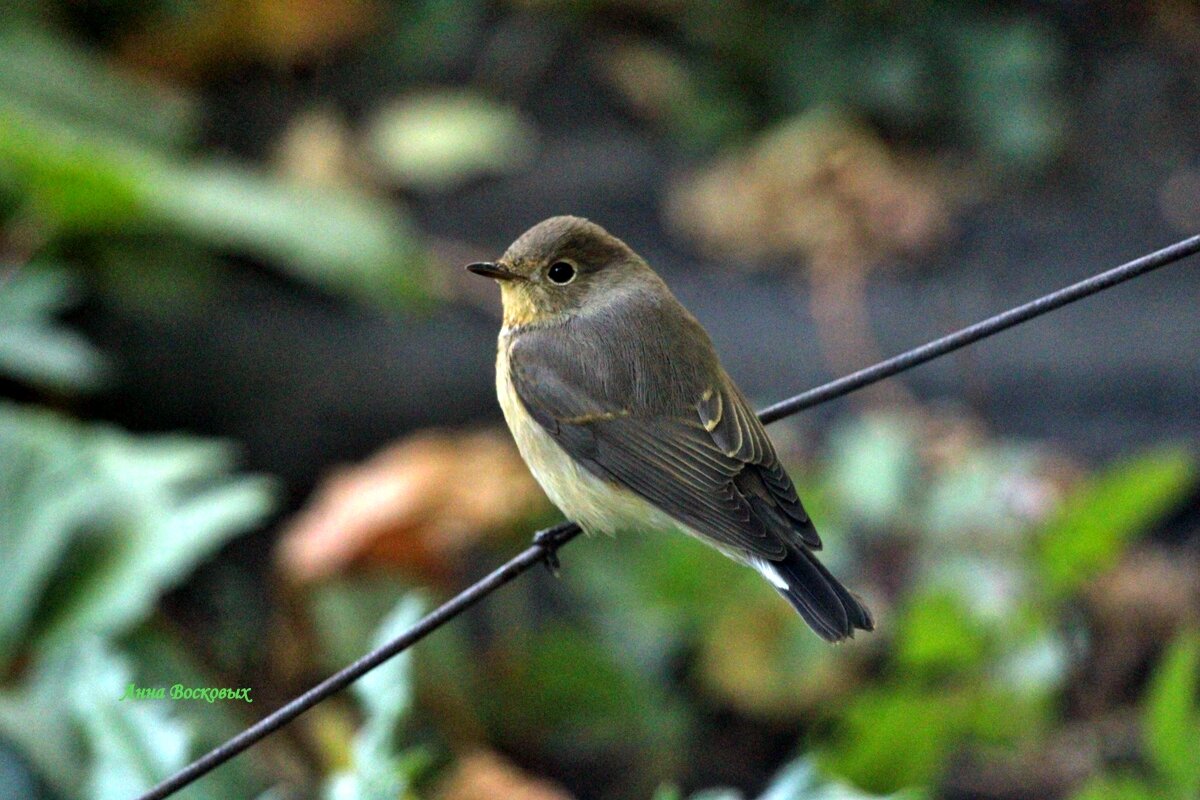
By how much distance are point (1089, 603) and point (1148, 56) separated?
316 cm

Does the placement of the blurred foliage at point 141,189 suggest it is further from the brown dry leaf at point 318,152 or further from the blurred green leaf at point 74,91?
the brown dry leaf at point 318,152

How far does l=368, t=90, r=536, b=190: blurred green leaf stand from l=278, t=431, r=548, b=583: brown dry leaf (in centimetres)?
191

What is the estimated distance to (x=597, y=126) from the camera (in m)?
6.26

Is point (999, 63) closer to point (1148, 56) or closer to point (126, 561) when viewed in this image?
point (1148, 56)

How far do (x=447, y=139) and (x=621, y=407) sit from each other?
349 centimetres

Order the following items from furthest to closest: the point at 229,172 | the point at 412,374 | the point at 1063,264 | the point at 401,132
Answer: the point at 401,132 → the point at 1063,264 → the point at 412,374 → the point at 229,172

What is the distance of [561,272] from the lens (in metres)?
2.33

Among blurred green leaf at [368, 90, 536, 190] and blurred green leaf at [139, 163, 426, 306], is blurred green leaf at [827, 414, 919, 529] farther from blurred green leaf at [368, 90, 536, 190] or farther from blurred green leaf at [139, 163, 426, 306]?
blurred green leaf at [368, 90, 536, 190]

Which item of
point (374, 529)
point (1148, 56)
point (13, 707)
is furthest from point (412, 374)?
point (1148, 56)

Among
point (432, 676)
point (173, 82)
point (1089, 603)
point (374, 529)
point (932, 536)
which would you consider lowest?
point (1089, 603)

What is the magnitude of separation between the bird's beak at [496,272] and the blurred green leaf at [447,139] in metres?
3.27

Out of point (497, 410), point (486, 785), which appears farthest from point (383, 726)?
point (497, 410)

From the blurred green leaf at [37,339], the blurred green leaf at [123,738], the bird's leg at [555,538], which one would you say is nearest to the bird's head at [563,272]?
the bird's leg at [555,538]

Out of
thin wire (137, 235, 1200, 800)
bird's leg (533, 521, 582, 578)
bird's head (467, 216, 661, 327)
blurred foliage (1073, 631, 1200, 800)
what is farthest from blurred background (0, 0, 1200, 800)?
thin wire (137, 235, 1200, 800)
